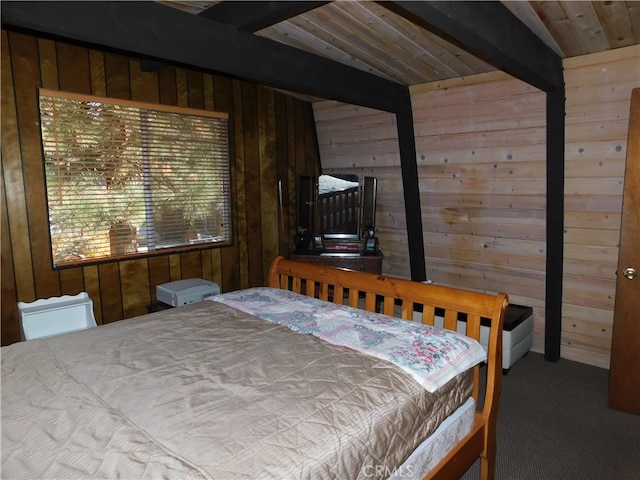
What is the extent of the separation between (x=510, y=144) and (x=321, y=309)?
1.98 m

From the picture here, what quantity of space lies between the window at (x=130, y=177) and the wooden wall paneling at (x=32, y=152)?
5 centimetres

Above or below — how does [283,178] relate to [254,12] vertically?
below

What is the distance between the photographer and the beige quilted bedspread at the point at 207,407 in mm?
1082

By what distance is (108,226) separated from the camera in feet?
10.1

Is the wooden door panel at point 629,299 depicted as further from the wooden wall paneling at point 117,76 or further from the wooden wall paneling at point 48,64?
the wooden wall paneling at point 48,64

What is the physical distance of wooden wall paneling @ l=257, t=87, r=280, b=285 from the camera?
3975 millimetres

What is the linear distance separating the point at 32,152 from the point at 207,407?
7.44 feet

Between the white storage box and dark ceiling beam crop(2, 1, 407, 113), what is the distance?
5.17 feet

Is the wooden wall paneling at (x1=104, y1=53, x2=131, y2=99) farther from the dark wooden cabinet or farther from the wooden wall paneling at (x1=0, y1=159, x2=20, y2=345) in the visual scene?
the dark wooden cabinet

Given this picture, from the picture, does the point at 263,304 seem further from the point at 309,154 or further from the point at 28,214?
the point at 309,154

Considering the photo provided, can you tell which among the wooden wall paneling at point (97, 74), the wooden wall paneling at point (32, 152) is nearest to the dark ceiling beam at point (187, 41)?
the wooden wall paneling at point (32, 152)

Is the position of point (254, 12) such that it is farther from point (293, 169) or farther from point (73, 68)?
point (293, 169)

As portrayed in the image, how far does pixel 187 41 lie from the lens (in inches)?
79.7

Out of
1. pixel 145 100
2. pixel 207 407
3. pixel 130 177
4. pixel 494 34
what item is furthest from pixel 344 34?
pixel 207 407
